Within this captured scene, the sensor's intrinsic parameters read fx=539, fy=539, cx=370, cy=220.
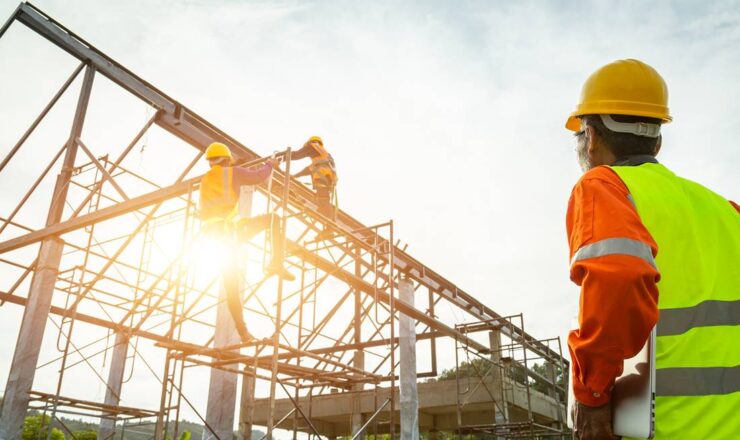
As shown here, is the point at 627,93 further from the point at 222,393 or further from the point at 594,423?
the point at 222,393

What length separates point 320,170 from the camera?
11.1m

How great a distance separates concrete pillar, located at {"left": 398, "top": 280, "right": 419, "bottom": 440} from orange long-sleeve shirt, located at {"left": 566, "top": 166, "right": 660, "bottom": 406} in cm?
1397

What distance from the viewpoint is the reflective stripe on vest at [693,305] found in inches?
61.4

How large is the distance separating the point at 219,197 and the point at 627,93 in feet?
23.6

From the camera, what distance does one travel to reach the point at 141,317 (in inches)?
572

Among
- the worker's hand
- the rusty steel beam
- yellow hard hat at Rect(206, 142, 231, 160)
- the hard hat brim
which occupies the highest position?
the rusty steel beam

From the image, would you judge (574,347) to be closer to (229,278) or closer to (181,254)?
(229,278)

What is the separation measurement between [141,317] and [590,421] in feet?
48.3

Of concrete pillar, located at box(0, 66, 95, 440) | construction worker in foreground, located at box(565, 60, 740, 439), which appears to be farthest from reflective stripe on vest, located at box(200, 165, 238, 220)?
construction worker in foreground, located at box(565, 60, 740, 439)

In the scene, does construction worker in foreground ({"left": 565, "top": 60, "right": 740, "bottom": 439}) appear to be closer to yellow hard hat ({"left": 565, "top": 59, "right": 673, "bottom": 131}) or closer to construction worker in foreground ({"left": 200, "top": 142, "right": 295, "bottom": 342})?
yellow hard hat ({"left": 565, "top": 59, "right": 673, "bottom": 131})

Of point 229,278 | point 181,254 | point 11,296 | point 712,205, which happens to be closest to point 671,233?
point 712,205

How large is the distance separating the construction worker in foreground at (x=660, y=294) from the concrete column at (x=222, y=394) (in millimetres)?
8624

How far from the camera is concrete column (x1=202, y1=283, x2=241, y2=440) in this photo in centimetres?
921

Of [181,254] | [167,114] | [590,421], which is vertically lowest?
[590,421]
